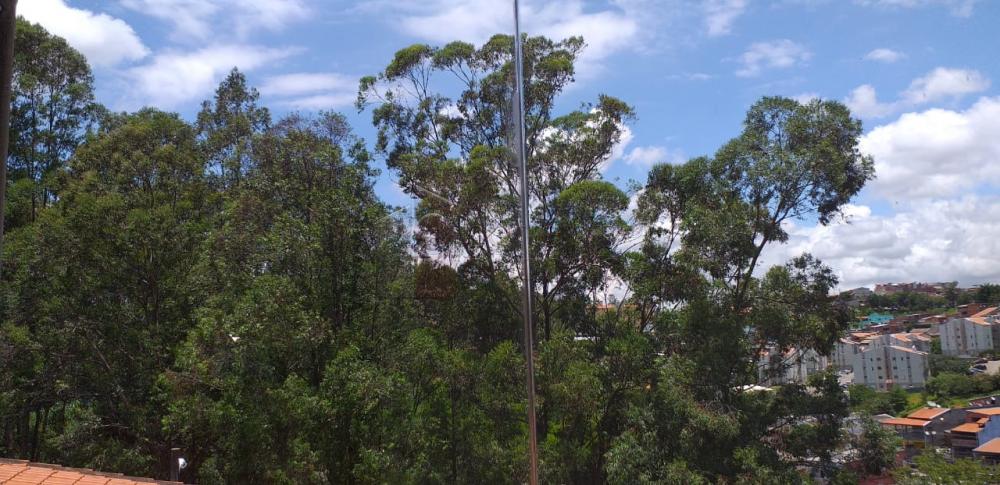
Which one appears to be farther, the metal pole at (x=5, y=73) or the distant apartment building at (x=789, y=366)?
the distant apartment building at (x=789, y=366)

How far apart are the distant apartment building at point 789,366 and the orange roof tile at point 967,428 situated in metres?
1.65

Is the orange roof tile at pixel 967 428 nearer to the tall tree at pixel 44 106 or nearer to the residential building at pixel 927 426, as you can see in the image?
the residential building at pixel 927 426

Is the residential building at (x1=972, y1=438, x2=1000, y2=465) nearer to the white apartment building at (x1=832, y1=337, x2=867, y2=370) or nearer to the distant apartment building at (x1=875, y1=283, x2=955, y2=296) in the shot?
the white apartment building at (x1=832, y1=337, x2=867, y2=370)

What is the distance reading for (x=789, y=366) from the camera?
8609mm

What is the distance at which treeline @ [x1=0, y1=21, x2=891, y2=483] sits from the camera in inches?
329

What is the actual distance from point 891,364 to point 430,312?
6.21 m

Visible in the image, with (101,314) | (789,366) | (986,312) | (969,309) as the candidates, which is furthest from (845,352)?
(101,314)

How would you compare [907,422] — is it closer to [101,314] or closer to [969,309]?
[969,309]

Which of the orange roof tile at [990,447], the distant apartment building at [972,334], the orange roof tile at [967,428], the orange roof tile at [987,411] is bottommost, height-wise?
the orange roof tile at [990,447]

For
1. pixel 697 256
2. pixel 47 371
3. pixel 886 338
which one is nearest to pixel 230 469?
pixel 47 371

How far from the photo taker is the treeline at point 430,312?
8367 millimetres

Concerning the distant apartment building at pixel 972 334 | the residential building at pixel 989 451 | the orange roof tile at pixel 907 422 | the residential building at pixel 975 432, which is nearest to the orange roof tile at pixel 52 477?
the orange roof tile at pixel 907 422

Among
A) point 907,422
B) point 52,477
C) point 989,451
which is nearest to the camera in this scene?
point 52,477

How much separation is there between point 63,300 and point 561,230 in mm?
6457
